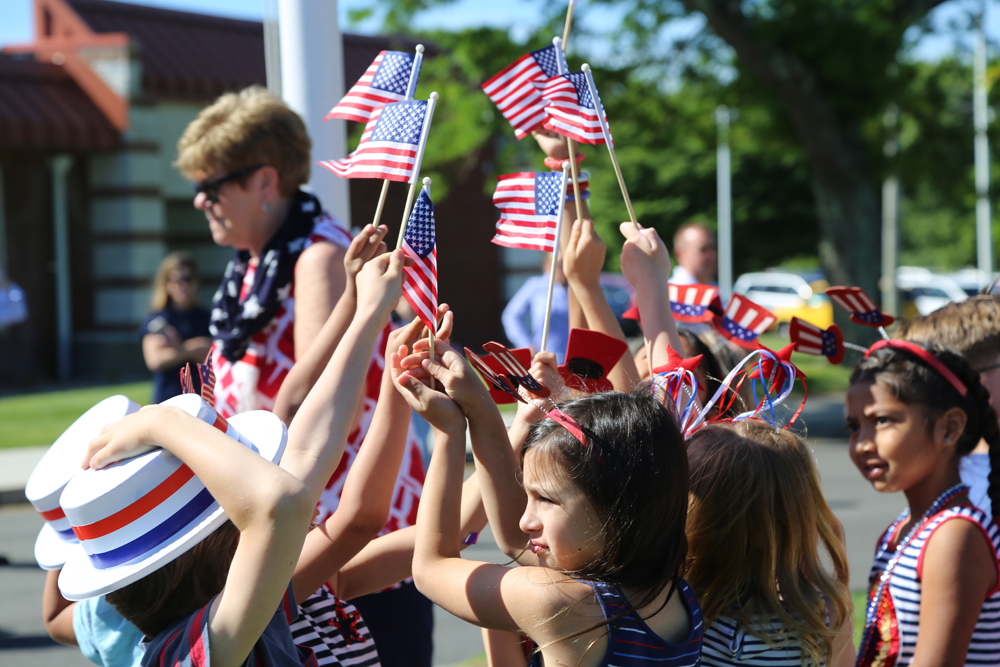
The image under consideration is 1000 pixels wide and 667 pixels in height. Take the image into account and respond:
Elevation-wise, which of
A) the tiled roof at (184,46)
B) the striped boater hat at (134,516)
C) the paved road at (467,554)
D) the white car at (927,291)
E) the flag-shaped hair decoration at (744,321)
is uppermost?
the tiled roof at (184,46)

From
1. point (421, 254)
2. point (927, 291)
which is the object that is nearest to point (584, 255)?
point (421, 254)

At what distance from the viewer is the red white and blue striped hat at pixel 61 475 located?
1.64 m

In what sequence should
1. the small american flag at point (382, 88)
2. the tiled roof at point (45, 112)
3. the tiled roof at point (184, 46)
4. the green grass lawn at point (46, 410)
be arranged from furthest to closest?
1. the tiled roof at point (184, 46)
2. the tiled roof at point (45, 112)
3. the green grass lawn at point (46, 410)
4. the small american flag at point (382, 88)

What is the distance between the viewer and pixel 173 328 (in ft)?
21.2

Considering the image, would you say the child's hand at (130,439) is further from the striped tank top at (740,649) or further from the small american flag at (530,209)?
the striped tank top at (740,649)

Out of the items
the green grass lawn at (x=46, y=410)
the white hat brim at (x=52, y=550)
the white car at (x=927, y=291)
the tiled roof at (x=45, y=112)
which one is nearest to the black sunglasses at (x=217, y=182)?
the white hat brim at (x=52, y=550)

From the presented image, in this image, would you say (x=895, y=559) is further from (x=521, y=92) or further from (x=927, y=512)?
(x=521, y=92)

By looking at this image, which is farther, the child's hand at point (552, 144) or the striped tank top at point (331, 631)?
the child's hand at point (552, 144)

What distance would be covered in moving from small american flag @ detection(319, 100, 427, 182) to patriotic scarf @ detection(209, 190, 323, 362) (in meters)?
0.53

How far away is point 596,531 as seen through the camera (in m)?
1.50

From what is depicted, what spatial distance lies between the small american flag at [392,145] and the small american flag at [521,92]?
0.86 feet

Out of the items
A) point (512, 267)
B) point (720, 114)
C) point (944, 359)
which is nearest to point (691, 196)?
point (512, 267)

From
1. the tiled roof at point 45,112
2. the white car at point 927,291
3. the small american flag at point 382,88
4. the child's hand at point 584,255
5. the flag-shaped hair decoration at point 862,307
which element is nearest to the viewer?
the small american flag at point 382,88

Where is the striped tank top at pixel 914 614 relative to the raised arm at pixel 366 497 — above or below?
below
